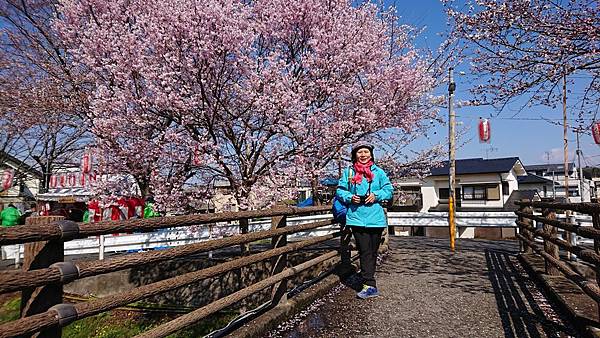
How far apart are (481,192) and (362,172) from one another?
79.8 feet

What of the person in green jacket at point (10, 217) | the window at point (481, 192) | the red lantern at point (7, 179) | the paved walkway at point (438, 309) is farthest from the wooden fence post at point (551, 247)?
the red lantern at point (7, 179)

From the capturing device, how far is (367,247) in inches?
200

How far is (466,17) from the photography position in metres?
5.91

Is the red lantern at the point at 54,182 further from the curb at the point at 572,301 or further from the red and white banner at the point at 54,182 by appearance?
the curb at the point at 572,301

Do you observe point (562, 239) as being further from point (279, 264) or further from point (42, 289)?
point (42, 289)

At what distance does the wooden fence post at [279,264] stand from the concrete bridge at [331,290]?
0.04 ft

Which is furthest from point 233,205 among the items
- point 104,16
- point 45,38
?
point 45,38

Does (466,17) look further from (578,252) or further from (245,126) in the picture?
(245,126)

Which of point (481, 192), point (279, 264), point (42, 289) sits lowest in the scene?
point (279, 264)

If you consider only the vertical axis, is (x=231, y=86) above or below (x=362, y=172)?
above

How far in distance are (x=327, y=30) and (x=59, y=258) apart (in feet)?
28.5

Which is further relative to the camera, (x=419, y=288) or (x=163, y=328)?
(x=419, y=288)

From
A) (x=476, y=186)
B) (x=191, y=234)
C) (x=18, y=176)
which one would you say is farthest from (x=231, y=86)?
(x=476, y=186)

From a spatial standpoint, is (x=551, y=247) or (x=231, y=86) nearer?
(x=551, y=247)
